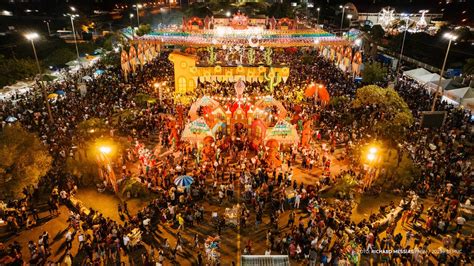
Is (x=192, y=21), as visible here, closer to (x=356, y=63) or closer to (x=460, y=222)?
(x=356, y=63)

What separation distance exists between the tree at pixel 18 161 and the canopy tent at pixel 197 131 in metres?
6.61

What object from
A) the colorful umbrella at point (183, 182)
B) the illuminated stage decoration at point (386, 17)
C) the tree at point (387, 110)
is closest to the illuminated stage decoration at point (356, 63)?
the tree at point (387, 110)

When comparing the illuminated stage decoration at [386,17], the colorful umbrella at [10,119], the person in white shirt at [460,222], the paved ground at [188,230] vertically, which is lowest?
the paved ground at [188,230]

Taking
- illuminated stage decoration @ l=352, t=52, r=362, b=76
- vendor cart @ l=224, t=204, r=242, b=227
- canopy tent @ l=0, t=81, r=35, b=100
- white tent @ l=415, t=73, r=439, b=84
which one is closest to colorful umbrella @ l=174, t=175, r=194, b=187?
vendor cart @ l=224, t=204, r=242, b=227

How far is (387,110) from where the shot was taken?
20.5 metres

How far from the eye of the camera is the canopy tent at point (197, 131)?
1780cm

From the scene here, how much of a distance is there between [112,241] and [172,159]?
6417 millimetres

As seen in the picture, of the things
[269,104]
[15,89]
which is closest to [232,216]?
[269,104]

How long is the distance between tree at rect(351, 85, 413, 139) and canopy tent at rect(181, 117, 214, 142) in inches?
343

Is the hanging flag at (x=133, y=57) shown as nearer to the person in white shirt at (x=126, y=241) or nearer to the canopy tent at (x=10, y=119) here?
the canopy tent at (x=10, y=119)

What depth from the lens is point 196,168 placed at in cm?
1733

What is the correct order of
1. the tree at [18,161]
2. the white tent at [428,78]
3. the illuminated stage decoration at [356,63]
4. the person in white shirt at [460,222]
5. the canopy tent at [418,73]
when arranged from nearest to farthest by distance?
the tree at [18,161], the person in white shirt at [460,222], the white tent at [428,78], the illuminated stage decoration at [356,63], the canopy tent at [418,73]

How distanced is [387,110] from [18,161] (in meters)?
19.1

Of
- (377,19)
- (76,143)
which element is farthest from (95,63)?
(377,19)
